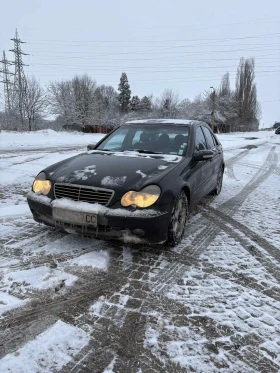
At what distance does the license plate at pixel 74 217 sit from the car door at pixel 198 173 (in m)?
1.40

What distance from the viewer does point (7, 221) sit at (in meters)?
4.16

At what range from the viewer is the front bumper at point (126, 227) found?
301cm

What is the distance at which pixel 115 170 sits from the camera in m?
Result: 3.46

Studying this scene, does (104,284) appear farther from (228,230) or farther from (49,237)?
(228,230)

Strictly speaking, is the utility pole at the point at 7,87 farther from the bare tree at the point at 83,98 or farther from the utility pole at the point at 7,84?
the bare tree at the point at 83,98

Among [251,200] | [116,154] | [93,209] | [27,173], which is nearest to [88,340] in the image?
[93,209]

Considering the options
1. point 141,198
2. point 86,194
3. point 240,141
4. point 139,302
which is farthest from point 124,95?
point 139,302

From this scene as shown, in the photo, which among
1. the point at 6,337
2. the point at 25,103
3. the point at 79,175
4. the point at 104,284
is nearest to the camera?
the point at 6,337

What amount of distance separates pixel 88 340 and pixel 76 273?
0.89m

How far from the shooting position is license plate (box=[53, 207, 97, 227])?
3.05 meters

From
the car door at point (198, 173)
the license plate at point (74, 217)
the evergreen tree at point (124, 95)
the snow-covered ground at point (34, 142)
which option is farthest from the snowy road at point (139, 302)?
the evergreen tree at point (124, 95)

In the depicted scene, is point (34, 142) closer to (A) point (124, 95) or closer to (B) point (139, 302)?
(B) point (139, 302)

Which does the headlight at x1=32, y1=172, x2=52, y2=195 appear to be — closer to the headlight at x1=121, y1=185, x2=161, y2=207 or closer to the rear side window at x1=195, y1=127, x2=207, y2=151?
the headlight at x1=121, y1=185, x2=161, y2=207

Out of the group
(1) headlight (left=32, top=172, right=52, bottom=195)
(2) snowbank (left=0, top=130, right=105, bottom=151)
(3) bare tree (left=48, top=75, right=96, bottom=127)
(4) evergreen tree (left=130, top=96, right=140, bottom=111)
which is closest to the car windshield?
(1) headlight (left=32, top=172, right=52, bottom=195)
